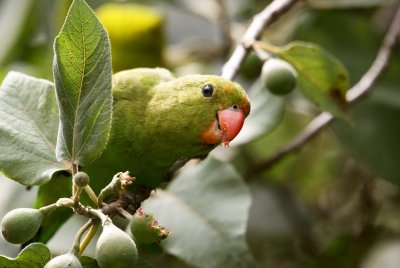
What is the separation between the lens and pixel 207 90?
3.68 feet

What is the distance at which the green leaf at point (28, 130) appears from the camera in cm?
95

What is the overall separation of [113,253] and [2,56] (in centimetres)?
128

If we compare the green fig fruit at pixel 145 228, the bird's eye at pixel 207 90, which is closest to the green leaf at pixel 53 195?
the bird's eye at pixel 207 90

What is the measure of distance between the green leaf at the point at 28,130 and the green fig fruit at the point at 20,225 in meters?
0.11

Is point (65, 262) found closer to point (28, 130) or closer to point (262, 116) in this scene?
point (28, 130)

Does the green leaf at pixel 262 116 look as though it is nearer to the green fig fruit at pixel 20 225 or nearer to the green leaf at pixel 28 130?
the green leaf at pixel 28 130

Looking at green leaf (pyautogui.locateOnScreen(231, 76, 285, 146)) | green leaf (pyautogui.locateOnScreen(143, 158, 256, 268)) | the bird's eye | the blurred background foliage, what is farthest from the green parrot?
the blurred background foliage

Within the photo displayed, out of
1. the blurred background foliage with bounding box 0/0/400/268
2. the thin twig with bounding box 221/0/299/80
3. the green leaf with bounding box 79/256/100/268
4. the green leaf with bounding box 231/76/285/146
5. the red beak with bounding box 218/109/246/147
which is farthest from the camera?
the blurred background foliage with bounding box 0/0/400/268

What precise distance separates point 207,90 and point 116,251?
16.6 inches

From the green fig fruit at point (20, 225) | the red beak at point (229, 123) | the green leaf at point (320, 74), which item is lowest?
the green leaf at point (320, 74)

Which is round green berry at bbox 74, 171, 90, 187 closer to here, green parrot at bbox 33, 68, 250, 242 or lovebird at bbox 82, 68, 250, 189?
green parrot at bbox 33, 68, 250, 242

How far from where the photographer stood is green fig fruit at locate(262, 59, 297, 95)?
3.88ft

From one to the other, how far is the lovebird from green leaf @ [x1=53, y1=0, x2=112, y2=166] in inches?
9.2

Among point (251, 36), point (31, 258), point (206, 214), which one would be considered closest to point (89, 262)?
point (31, 258)
